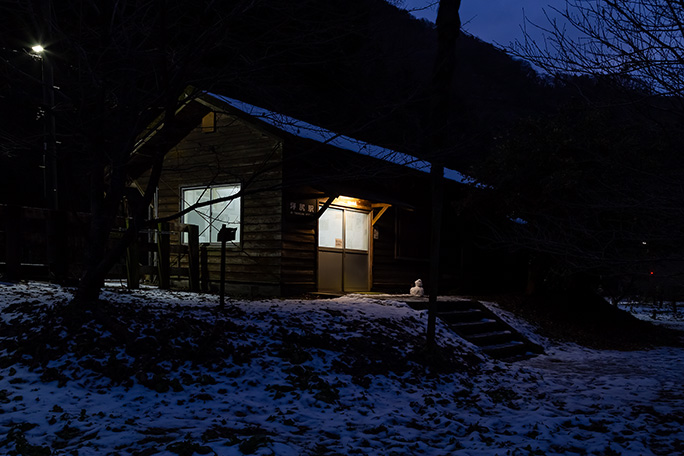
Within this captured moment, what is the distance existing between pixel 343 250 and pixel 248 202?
3.23 meters

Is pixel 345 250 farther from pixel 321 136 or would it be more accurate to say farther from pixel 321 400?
pixel 321 400

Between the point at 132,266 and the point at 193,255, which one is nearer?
the point at 132,266

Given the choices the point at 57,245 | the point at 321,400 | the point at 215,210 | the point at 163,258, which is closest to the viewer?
the point at 321,400

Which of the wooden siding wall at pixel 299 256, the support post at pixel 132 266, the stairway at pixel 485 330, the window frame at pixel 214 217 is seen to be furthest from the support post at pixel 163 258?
the stairway at pixel 485 330

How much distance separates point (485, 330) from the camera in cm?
1154

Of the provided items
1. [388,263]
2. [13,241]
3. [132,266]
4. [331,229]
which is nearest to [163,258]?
[132,266]

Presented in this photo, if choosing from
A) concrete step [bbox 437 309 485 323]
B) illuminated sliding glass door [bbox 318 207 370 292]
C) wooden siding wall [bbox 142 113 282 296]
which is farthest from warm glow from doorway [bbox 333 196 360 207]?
concrete step [bbox 437 309 485 323]

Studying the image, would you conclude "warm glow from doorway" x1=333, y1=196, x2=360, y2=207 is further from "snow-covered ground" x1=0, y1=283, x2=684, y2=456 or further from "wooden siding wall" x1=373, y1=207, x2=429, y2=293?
"snow-covered ground" x1=0, y1=283, x2=684, y2=456

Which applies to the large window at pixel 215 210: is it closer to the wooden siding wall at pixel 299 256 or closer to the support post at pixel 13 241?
the wooden siding wall at pixel 299 256

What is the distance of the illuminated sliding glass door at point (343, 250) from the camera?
47.8 feet

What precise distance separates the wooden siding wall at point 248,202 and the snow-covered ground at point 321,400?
405 cm

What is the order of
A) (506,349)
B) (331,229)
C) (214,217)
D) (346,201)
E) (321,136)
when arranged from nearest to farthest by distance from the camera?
(506,349), (321,136), (214,217), (331,229), (346,201)

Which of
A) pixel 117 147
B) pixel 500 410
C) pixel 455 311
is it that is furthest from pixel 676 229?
pixel 117 147

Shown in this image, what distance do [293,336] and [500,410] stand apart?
3.10m
